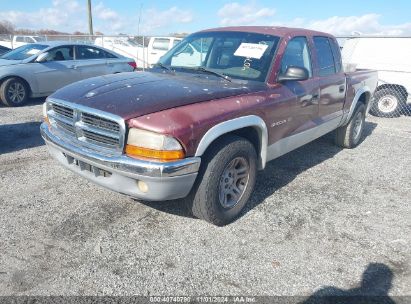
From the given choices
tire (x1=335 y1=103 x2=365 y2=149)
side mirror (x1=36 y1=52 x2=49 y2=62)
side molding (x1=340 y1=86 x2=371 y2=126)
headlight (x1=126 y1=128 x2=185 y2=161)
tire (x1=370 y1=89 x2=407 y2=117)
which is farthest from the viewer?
tire (x1=370 y1=89 x2=407 y2=117)

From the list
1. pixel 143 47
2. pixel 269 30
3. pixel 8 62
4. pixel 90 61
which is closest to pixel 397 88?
pixel 269 30

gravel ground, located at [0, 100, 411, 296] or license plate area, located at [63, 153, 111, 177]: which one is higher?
license plate area, located at [63, 153, 111, 177]

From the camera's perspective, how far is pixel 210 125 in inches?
110

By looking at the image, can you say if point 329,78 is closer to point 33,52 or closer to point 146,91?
point 146,91

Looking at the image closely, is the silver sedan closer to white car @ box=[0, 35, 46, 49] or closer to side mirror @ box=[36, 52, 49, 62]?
side mirror @ box=[36, 52, 49, 62]

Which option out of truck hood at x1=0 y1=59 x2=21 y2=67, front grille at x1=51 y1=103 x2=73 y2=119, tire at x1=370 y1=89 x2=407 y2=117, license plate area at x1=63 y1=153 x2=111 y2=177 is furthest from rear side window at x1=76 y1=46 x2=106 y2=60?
tire at x1=370 y1=89 x2=407 y2=117

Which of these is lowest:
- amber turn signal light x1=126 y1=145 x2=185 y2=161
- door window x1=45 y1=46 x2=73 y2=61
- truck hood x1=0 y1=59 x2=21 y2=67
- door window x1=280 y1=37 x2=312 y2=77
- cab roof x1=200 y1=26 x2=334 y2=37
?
amber turn signal light x1=126 y1=145 x2=185 y2=161

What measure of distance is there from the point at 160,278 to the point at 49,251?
40.1 inches

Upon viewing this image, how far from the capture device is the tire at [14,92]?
25.6ft

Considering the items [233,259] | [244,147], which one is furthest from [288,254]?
[244,147]

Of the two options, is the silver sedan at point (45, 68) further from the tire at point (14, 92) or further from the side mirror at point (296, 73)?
the side mirror at point (296, 73)

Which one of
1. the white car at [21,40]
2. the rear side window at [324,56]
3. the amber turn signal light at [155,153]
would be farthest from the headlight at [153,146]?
the white car at [21,40]

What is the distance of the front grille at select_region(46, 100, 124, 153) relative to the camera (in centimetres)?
268

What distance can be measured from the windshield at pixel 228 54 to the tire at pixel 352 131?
108 inches
